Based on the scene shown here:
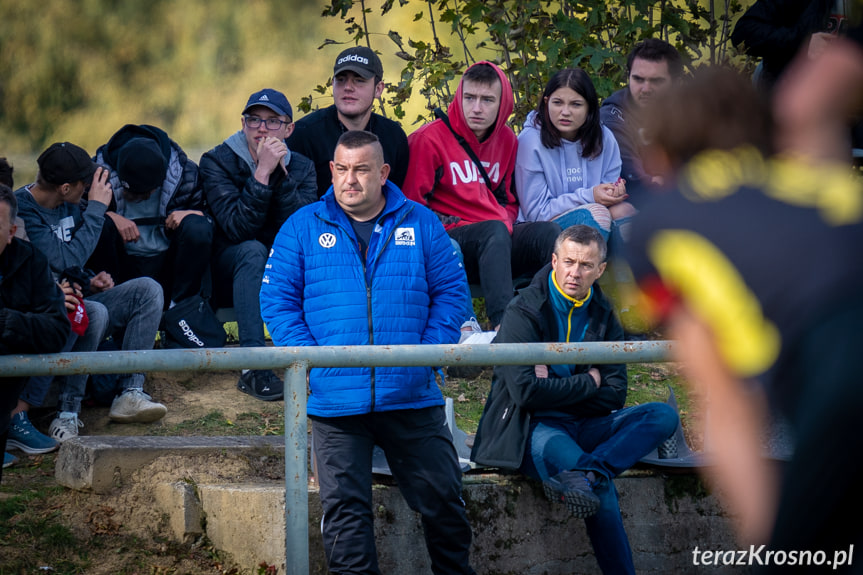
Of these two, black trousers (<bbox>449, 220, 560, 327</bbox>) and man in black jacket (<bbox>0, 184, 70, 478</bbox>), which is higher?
black trousers (<bbox>449, 220, 560, 327</bbox>)

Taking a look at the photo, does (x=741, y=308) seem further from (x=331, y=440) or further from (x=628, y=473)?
(x=628, y=473)

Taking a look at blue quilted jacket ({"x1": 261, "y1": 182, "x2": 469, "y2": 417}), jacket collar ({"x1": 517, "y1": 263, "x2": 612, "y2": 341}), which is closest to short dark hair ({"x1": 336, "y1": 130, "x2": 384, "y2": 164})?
blue quilted jacket ({"x1": 261, "y1": 182, "x2": 469, "y2": 417})

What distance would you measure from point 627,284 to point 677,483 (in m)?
1.44

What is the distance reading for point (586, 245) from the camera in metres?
4.26

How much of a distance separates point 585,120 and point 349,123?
4.64ft

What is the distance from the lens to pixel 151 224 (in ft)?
17.6

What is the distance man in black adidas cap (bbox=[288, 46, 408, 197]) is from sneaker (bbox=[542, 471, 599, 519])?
2344mm

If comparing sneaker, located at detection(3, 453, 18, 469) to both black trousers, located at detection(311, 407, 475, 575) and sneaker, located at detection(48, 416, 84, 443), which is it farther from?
black trousers, located at detection(311, 407, 475, 575)

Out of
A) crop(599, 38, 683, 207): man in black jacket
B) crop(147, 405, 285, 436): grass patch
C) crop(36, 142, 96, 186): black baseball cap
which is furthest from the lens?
crop(599, 38, 683, 207): man in black jacket

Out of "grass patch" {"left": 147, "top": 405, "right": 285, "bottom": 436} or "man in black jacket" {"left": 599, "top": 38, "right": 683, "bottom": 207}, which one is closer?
"grass patch" {"left": 147, "top": 405, "right": 285, "bottom": 436}

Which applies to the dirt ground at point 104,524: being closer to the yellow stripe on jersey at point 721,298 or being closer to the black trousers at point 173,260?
the black trousers at point 173,260

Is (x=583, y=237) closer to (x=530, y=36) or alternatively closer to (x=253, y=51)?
(x=530, y=36)

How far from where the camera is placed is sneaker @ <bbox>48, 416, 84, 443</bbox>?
4.77 m

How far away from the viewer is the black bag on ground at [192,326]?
17.2 feet
